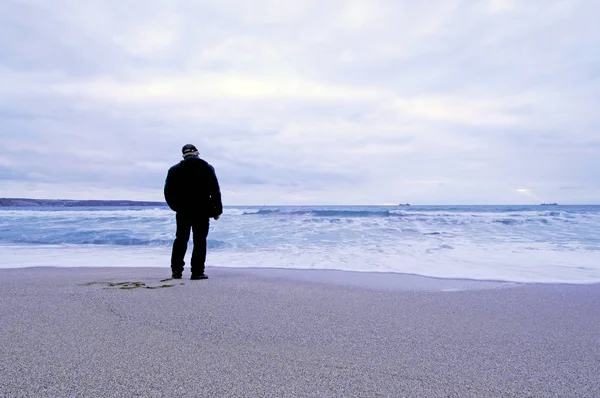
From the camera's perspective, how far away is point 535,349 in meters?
2.22

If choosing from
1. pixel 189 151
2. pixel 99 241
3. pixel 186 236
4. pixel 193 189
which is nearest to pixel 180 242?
pixel 186 236

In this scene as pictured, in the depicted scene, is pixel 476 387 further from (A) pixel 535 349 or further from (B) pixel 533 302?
(B) pixel 533 302

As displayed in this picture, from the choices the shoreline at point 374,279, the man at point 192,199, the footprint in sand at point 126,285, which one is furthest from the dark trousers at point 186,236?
the footprint in sand at point 126,285

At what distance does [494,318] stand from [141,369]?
2446 millimetres

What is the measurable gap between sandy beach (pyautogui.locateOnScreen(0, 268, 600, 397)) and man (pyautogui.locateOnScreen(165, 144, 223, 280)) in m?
0.88

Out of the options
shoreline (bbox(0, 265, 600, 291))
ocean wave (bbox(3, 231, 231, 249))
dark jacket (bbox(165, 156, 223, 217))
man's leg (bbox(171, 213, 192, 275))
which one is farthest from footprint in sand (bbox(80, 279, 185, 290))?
ocean wave (bbox(3, 231, 231, 249))

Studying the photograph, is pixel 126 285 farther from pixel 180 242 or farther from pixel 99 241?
pixel 99 241

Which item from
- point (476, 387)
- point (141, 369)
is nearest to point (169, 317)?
point (141, 369)

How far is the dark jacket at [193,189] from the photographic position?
4844mm

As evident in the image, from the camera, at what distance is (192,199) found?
15.9 ft

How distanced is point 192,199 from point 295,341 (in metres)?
2.98

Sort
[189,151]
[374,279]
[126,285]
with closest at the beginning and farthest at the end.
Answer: [126,285], [374,279], [189,151]

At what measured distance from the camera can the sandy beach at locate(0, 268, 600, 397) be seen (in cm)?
169

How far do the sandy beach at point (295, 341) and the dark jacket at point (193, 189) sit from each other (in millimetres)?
1141
